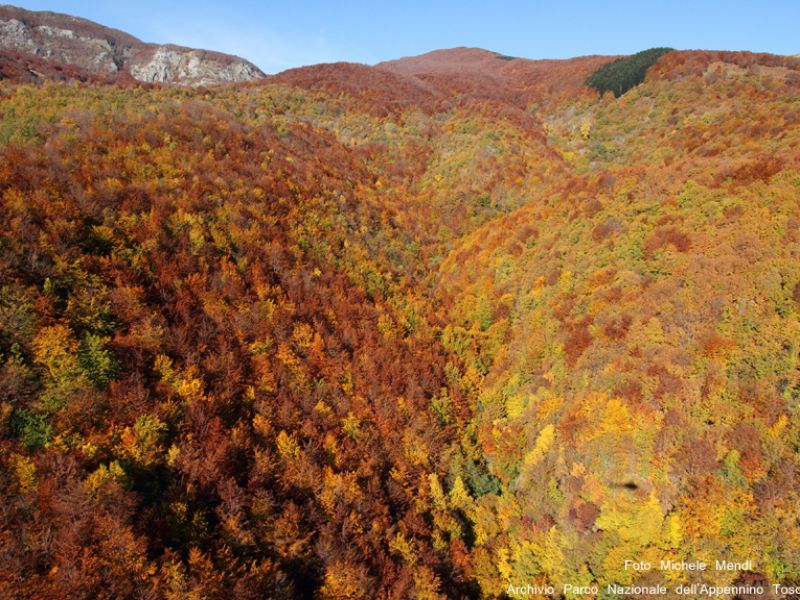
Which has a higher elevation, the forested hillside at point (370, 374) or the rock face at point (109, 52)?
the rock face at point (109, 52)

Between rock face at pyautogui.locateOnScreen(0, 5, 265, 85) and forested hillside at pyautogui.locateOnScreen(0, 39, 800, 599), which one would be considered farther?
rock face at pyautogui.locateOnScreen(0, 5, 265, 85)

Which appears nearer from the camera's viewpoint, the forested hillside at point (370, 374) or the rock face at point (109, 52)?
the forested hillside at point (370, 374)

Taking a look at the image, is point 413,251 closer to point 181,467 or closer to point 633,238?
point 633,238

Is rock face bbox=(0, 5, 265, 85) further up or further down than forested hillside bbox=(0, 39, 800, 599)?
further up
